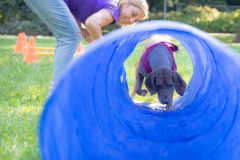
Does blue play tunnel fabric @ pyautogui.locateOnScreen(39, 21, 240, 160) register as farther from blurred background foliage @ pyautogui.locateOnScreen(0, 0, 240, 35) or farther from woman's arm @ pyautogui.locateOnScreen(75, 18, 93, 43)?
blurred background foliage @ pyautogui.locateOnScreen(0, 0, 240, 35)

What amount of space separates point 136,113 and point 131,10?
0.91 m

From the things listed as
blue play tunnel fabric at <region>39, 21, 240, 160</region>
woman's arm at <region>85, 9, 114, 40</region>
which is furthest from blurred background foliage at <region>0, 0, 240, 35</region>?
blue play tunnel fabric at <region>39, 21, 240, 160</region>

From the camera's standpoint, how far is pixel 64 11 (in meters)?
4.44

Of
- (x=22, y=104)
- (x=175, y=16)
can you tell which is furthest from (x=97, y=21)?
(x=175, y=16)

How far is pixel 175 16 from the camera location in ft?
104

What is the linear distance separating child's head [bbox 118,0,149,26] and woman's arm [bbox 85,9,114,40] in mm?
161

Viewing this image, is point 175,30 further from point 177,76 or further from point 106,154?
point 177,76

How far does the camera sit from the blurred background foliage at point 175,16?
26656 millimetres

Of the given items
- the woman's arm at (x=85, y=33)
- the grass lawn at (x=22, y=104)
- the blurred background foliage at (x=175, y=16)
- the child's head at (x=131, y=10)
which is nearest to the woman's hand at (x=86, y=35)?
the woman's arm at (x=85, y=33)

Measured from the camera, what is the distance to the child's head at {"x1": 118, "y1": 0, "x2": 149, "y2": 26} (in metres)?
4.63

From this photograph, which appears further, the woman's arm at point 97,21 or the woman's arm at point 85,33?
A: the woman's arm at point 85,33

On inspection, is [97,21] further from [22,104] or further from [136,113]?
[22,104]

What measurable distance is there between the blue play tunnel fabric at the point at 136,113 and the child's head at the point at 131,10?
0.22 m

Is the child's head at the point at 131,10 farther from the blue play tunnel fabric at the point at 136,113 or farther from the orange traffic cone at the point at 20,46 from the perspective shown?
the orange traffic cone at the point at 20,46
